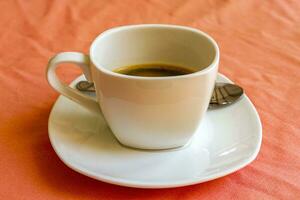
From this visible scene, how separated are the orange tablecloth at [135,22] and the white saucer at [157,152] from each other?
0.07ft

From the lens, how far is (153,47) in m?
0.51

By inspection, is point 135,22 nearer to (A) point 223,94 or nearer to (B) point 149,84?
(A) point 223,94

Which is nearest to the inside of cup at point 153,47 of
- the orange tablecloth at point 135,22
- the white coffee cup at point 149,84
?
the white coffee cup at point 149,84

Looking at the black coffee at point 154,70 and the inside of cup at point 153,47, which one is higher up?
the inside of cup at point 153,47

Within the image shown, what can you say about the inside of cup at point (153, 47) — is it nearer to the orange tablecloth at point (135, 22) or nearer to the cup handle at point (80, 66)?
the cup handle at point (80, 66)

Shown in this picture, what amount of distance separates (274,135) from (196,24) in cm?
36

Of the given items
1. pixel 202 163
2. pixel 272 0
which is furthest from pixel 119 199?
pixel 272 0

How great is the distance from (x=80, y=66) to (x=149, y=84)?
0.32 ft

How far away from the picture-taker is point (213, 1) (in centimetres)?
87

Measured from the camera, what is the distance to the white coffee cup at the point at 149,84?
0.40 metres

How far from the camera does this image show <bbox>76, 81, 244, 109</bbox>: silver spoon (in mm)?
521

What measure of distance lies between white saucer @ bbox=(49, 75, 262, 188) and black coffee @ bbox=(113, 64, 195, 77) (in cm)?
6

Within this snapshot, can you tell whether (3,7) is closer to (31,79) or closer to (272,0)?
(31,79)

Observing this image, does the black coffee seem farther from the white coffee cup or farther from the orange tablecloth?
the orange tablecloth
